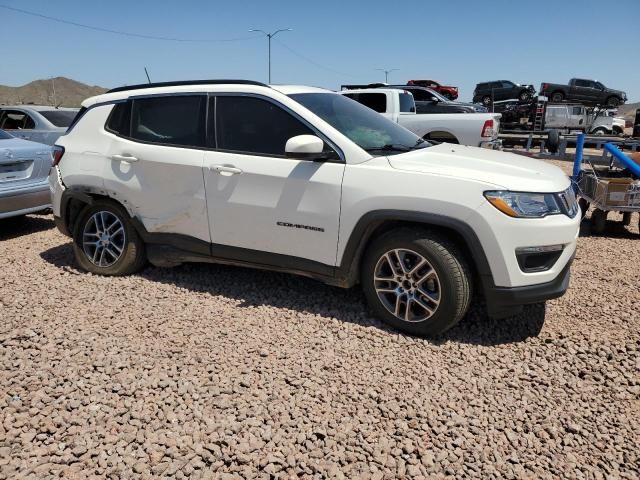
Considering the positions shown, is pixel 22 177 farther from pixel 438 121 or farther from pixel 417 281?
pixel 438 121

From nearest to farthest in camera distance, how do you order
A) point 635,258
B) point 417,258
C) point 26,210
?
point 417,258
point 635,258
point 26,210

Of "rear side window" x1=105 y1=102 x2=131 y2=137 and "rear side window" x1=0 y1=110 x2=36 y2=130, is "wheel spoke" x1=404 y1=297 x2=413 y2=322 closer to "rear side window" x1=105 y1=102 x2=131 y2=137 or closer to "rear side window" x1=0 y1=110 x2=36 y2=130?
"rear side window" x1=105 y1=102 x2=131 y2=137

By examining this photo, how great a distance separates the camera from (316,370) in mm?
3064

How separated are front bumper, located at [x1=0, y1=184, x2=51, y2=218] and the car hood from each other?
4.93 m

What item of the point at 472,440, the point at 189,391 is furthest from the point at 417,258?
the point at 189,391

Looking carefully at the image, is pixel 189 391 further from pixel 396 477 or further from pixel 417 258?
pixel 417 258

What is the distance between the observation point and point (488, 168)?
333 centimetres

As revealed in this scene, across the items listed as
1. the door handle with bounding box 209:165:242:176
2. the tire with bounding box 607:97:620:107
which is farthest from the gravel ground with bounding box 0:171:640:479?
the tire with bounding box 607:97:620:107

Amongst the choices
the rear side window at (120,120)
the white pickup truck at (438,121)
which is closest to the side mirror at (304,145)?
the rear side window at (120,120)

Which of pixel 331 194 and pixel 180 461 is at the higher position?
pixel 331 194

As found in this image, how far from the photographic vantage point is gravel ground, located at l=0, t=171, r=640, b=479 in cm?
234

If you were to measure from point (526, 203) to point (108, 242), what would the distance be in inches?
143

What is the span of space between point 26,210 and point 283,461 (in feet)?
17.7

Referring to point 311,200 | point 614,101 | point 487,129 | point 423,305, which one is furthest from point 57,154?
point 614,101
